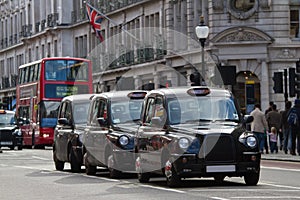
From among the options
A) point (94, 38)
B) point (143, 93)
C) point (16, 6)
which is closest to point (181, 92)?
point (143, 93)

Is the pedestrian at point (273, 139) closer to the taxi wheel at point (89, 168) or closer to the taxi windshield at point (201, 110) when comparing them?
the taxi wheel at point (89, 168)

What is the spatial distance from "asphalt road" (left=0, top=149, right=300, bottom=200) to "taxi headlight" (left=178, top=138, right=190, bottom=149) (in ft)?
2.61

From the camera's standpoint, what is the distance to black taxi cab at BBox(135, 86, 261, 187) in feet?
64.8

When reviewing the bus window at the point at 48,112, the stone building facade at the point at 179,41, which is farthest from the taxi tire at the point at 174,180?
the bus window at the point at 48,112

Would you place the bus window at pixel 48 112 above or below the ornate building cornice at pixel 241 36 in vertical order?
below

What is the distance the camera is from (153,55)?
207ft

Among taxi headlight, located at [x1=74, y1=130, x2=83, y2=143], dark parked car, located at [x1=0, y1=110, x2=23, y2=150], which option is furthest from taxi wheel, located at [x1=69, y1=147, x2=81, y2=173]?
dark parked car, located at [x1=0, y1=110, x2=23, y2=150]

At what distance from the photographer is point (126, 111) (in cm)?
2484

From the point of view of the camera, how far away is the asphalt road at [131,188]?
1828 centimetres

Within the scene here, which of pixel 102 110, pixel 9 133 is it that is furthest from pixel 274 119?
pixel 9 133

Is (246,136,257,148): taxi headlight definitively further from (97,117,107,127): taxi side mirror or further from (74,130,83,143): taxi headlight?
(74,130,83,143): taxi headlight

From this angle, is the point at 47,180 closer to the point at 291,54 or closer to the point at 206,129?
the point at 206,129

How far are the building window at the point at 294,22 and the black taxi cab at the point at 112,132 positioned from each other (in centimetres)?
2956

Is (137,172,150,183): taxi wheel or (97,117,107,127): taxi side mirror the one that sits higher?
(97,117,107,127): taxi side mirror
